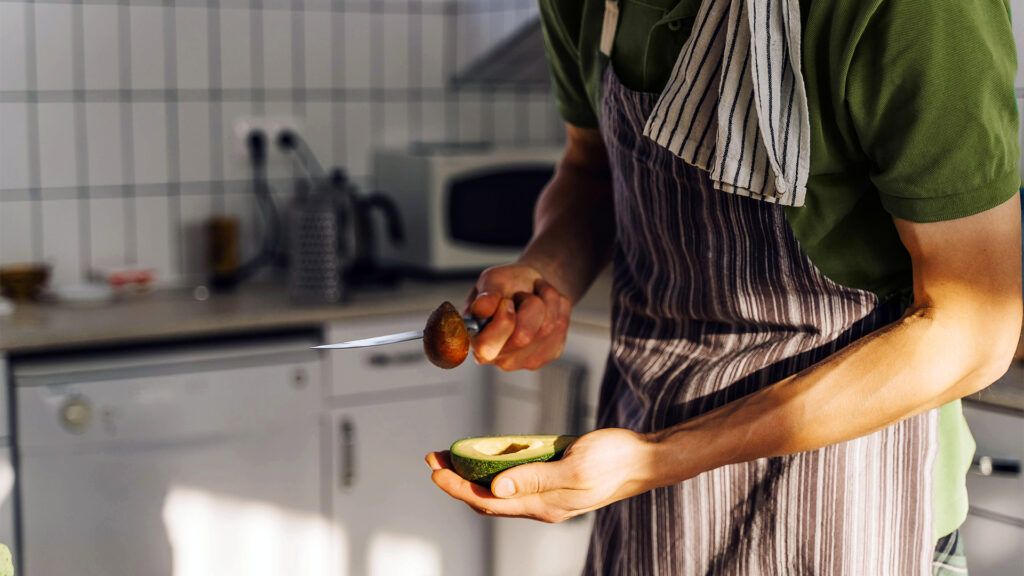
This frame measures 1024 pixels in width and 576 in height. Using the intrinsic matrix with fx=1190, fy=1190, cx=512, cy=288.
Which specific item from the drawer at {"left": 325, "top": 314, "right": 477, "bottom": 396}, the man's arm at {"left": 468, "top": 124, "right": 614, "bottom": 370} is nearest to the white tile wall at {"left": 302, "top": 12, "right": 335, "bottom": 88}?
the drawer at {"left": 325, "top": 314, "right": 477, "bottom": 396}

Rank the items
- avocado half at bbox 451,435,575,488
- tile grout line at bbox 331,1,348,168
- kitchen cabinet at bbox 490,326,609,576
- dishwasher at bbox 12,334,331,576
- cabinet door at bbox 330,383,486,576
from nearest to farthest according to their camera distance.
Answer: avocado half at bbox 451,435,575,488 < dishwasher at bbox 12,334,331,576 < kitchen cabinet at bbox 490,326,609,576 < cabinet door at bbox 330,383,486,576 < tile grout line at bbox 331,1,348,168

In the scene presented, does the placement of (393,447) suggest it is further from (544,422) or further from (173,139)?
(173,139)

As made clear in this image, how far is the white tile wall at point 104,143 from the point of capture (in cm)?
251

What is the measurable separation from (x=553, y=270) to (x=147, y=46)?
1.71 m

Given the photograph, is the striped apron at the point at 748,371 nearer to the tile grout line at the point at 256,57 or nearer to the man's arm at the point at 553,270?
the man's arm at the point at 553,270

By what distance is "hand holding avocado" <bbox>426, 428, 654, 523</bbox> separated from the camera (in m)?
0.80

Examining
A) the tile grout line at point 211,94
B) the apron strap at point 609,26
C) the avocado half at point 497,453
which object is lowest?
the avocado half at point 497,453

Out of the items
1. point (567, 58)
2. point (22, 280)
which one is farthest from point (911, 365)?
point (22, 280)

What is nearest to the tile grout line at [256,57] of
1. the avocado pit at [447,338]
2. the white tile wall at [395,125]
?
the white tile wall at [395,125]

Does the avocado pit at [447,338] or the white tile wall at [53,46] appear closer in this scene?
the avocado pit at [447,338]

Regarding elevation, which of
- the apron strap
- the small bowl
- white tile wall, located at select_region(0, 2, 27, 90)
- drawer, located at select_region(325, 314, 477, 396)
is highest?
white tile wall, located at select_region(0, 2, 27, 90)

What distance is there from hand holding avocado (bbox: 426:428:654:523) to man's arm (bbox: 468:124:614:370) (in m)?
0.23

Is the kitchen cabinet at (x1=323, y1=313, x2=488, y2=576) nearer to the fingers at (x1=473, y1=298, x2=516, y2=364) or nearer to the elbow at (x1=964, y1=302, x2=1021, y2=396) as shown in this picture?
the fingers at (x1=473, y1=298, x2=516, y2=364)

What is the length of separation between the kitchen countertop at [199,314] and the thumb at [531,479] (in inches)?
52.7
